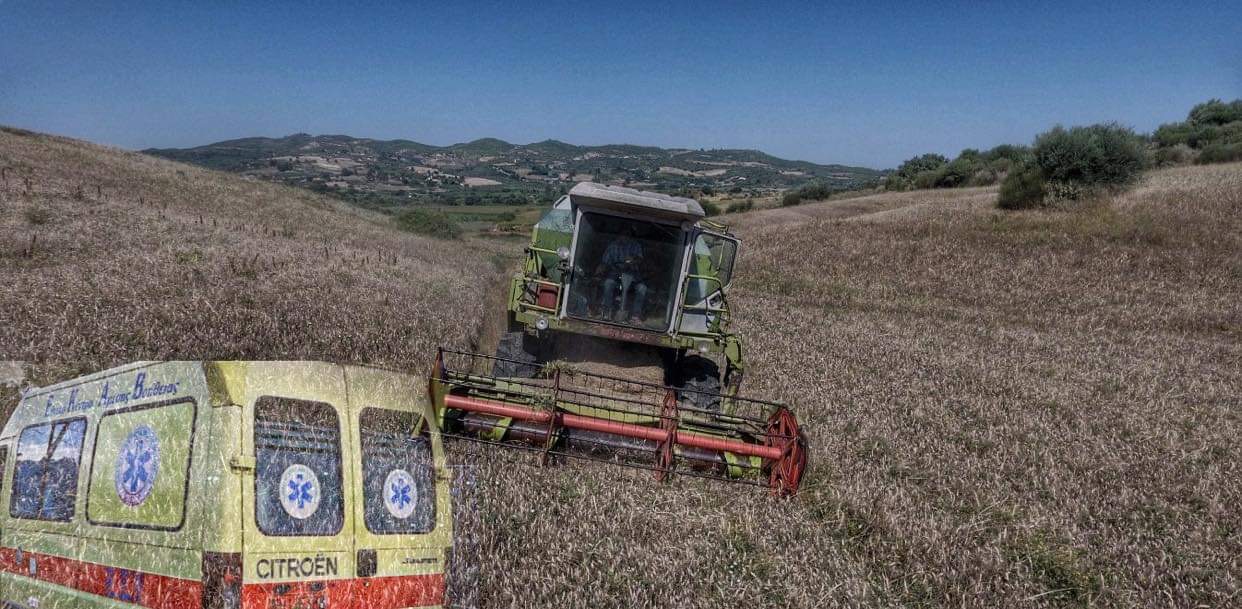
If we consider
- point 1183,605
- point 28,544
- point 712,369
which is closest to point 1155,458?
point 1183,605

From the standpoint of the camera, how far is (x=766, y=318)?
15344 millimetres

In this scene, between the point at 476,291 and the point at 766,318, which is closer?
the point at 766,318

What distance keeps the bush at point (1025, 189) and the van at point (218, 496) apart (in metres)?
32.1

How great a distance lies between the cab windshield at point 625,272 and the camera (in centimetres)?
829

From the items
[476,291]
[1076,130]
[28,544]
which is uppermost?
[1076,130]

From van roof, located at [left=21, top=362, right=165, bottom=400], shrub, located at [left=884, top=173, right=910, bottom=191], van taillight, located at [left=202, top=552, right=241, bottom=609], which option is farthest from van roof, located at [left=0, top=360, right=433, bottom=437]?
shrub, located at [left=884, top=173, right=910, bottom=191]

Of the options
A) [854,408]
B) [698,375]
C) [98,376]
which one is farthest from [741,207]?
[98,376]

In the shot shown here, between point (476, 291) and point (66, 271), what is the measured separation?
829cm

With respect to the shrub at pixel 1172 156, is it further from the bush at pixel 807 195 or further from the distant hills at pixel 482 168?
the distant hills at pixel 482 168

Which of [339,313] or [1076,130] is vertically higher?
[1076,130]

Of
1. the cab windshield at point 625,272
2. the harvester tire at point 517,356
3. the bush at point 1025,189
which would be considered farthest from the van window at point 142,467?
the bush at point 1025,189

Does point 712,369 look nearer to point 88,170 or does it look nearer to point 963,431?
point 963,431

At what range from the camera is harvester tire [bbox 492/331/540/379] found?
8.44 metres

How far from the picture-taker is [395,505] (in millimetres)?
2930
